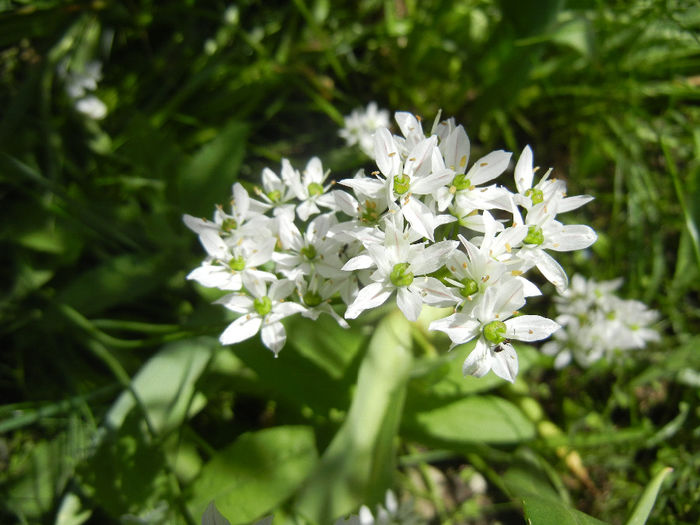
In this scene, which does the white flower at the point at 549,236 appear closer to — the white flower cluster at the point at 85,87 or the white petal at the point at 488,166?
A: the white petal at the point at 488,166

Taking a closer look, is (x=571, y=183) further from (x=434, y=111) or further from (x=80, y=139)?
(x=80, y=139)

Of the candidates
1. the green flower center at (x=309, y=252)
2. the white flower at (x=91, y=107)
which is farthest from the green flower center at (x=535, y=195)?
the white flower at (x=91, y=107)

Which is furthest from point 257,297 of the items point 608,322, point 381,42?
point 381,42

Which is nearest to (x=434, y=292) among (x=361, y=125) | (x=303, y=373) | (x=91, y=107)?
(x=303, y=373)

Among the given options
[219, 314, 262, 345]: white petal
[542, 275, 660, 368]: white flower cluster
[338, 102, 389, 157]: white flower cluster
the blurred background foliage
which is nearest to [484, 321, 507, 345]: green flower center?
the blurred background foliage

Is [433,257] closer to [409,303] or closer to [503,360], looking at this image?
[409,303]

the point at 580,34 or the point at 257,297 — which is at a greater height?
the point at 580,34
